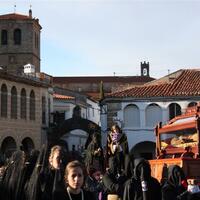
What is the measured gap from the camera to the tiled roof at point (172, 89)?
111 ft

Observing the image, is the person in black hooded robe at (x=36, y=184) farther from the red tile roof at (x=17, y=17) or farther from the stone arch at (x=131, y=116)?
the red tile roof at (x=17, y=17)

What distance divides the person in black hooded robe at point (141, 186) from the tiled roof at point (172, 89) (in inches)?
1065

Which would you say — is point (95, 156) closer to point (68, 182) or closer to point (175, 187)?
point (175, 187)

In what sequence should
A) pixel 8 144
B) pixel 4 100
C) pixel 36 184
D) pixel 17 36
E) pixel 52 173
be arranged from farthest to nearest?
pixel 17 36 → pixel 8 144 → pixel 4 100 → pixel 52 173 → pixel 36 184

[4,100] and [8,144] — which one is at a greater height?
[4,100]

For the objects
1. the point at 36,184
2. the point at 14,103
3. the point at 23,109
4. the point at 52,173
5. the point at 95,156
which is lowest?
the point at 36,184

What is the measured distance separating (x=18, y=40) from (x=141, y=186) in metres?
65.4

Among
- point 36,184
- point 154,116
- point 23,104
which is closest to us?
point 36,184

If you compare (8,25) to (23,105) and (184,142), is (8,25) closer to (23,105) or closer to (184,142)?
(23,105)

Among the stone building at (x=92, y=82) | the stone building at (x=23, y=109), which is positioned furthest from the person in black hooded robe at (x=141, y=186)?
the stone building at (x=92, y=82)

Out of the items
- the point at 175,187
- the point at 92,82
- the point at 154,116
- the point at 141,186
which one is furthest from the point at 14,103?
the point at 92,82

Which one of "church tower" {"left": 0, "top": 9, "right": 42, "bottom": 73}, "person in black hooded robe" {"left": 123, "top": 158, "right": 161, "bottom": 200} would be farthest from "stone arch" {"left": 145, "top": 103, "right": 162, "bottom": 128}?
"church tower" {"left": 0, "top": 9, "right": 42, "bottom": 73}

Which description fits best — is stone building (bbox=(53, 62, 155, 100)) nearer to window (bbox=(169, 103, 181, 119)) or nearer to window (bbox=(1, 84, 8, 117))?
window (bbox=(1, 84, 8, 117))

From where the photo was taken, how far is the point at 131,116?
34.2m
